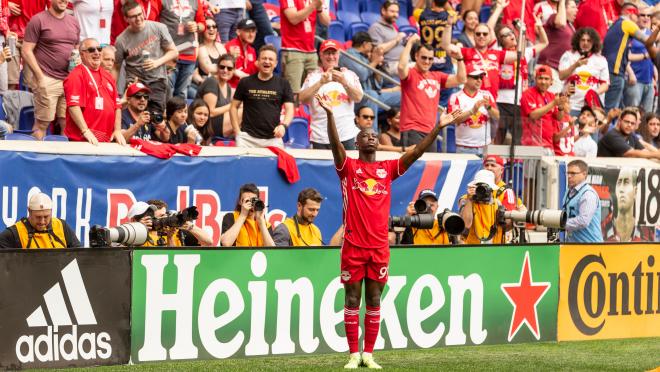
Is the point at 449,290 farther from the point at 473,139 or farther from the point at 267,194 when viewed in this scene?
the point at 473,139

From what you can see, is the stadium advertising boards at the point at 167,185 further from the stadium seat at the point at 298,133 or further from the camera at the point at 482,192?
the camera at the point at 482,192

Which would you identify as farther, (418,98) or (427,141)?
(418,98)

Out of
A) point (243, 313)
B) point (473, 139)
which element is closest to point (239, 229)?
point (243, 313)

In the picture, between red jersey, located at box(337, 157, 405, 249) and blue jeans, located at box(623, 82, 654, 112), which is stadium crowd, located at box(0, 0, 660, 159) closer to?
blue jeans, located at box(623, 82, 654, 112)

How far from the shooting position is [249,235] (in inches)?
483

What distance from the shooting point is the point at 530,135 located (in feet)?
56.6

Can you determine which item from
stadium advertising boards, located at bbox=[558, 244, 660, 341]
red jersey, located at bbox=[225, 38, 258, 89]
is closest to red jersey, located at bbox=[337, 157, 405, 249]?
stadium advertising boards, located at bbox=[558, 244, 660, 341]

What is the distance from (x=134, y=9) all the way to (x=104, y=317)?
5697 mm

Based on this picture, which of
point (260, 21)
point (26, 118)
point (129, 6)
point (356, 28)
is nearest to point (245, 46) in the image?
point (260, 21)

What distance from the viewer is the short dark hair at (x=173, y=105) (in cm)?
1457

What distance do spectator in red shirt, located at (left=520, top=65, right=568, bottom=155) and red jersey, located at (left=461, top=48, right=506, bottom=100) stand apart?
0.47 meters

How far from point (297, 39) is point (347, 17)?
414cm

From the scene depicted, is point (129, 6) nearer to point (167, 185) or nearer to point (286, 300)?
point (167, 185)

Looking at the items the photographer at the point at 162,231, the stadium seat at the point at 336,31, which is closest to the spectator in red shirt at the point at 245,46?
the stadium seat at the point at 336,31
